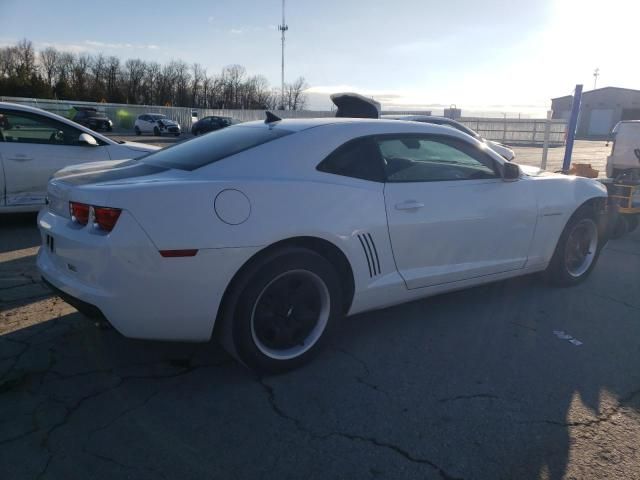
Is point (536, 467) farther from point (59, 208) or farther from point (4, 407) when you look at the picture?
point (59, 208)

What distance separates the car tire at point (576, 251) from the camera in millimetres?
4520

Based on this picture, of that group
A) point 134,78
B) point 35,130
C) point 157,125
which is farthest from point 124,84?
point 35,130

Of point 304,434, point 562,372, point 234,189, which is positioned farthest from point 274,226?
point 562,372

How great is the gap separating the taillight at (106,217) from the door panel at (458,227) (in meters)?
1.63

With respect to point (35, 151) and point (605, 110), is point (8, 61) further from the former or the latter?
point (605, 110)

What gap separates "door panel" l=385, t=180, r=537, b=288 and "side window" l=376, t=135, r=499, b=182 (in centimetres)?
8

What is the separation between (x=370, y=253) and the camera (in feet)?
10.5

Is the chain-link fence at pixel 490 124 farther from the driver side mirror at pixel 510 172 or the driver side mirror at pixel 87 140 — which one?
the driver side mirror at pixel 510 172

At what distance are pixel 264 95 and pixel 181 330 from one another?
72008 millimetres

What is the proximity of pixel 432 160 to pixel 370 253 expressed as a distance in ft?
3.52

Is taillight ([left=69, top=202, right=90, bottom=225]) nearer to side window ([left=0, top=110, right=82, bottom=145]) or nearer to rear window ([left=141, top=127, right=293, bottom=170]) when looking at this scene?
rear window ([left=141, top=127, right=293, bottom=170])

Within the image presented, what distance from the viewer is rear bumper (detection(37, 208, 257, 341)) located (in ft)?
8.29

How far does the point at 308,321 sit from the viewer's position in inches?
122

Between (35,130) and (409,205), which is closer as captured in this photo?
(409,205)
